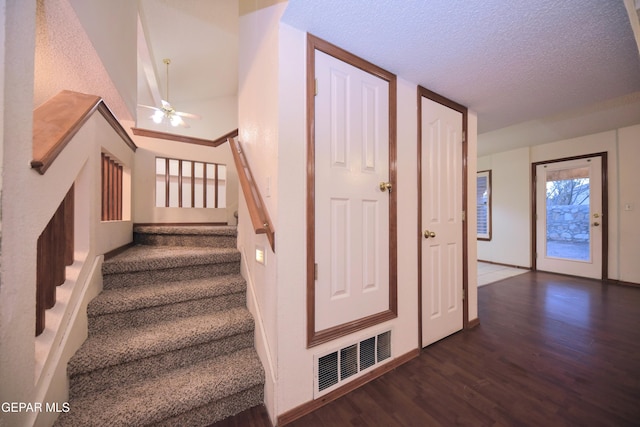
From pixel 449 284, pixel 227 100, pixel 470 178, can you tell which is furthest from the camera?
pixel 227 100

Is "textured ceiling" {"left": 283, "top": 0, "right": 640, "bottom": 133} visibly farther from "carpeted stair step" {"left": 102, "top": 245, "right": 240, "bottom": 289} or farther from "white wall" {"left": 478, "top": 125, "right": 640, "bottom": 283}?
"white wall" {"left": 478, "top": 125, "right": 640, "bottom": 283}

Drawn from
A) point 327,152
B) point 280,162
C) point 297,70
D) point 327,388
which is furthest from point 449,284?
point 297,70

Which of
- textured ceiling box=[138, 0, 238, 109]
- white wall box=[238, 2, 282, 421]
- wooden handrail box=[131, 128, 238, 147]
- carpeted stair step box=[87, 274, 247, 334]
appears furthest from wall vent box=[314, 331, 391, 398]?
textured ceiling box=[138, 0, 238, 109]

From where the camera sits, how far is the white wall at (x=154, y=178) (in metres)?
2.50

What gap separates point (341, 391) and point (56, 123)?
2102mm

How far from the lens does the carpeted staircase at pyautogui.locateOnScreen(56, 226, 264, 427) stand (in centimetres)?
111

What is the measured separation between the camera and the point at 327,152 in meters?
1.43

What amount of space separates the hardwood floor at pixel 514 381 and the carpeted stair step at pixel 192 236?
1401mm

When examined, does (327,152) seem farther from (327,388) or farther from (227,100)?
(227,100)

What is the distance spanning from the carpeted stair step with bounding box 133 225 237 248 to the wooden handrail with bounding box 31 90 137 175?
1.20 metres

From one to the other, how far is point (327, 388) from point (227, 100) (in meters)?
6.15

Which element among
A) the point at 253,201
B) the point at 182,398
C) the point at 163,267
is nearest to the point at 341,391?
the point at 182,398

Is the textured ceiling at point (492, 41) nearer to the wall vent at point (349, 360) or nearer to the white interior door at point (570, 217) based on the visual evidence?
the wall vent at point (349, 360)

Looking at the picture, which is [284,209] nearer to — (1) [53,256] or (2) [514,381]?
(1) [53,256]
